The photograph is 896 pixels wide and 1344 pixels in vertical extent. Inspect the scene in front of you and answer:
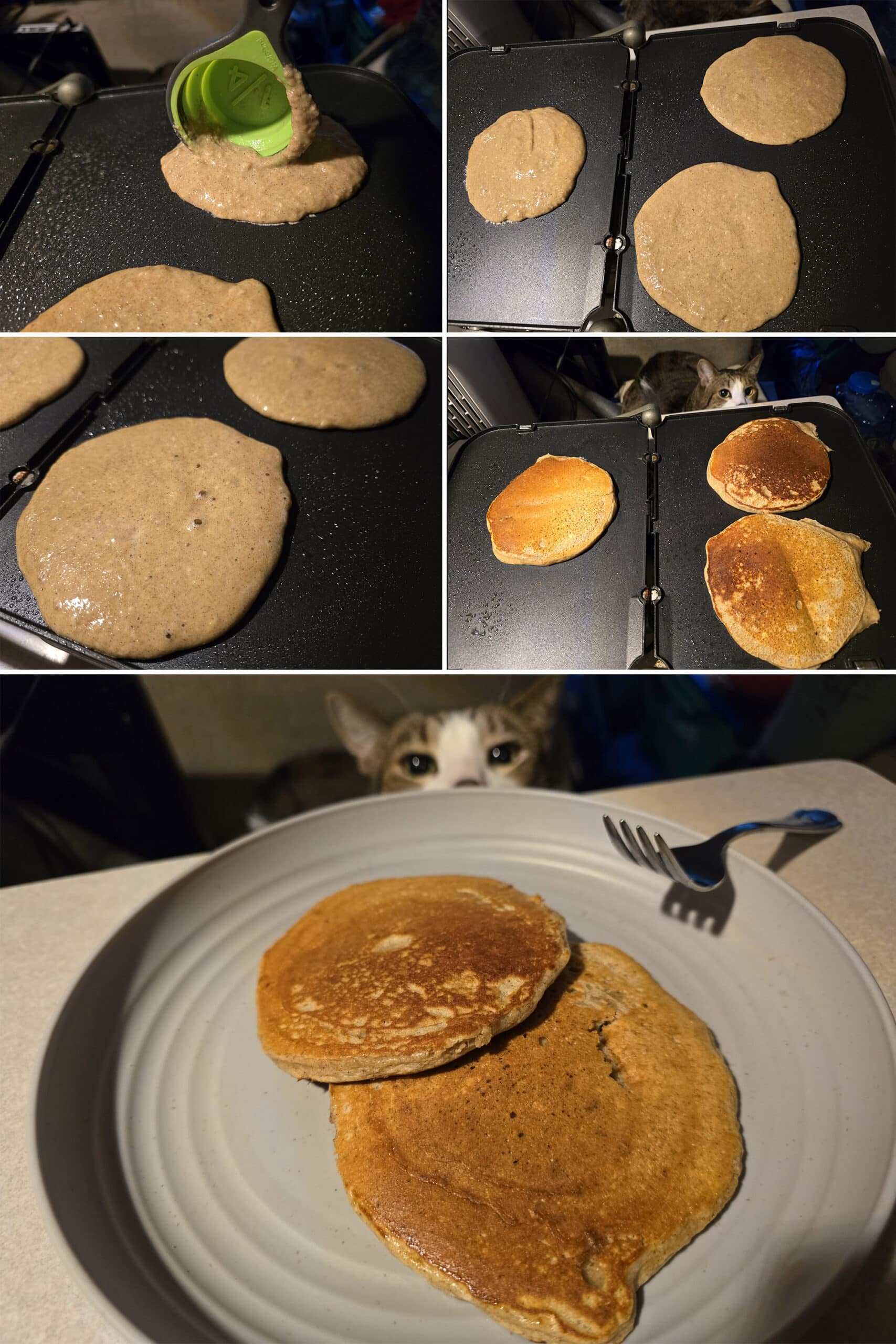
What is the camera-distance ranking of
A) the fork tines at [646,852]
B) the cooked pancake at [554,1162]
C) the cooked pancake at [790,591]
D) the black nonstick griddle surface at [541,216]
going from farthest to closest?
1. the black nonstick griddle surface at [541,216]
2. the cooked pancake at [790,591]
3. the fork tines at [646,852]
4. the cooked pancake at [554,1162]

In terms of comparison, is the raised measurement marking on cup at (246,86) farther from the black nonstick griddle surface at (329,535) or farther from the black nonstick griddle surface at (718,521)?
the black nonstick griddle surface at (718,521)

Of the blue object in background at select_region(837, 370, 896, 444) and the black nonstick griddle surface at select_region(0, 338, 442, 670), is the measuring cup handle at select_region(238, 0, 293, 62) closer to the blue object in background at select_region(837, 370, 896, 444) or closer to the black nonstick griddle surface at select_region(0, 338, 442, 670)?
the black nonstick griddle surface at select_region(0, 338, 442, 670)

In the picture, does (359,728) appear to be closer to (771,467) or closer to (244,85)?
(771,467)

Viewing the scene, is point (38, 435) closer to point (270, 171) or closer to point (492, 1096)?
point (270, 171)

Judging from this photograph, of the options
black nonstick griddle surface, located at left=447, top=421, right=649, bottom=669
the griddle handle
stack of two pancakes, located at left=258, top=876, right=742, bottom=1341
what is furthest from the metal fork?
the griddle handle

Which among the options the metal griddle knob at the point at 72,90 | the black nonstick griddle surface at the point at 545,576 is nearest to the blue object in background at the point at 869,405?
the black nonstick griddle surface at the point at 545,576

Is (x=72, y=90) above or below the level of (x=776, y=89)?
above

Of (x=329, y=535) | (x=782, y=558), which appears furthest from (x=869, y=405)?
(x=329, y=535)
